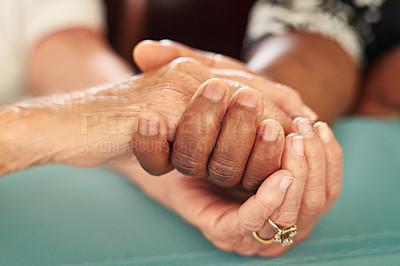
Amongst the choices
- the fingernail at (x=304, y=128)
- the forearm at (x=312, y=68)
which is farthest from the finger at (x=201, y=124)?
the forearm at (x=312, y=68)

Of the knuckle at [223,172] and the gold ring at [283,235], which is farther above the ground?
the knuckle at [223,172]

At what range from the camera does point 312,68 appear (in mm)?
798

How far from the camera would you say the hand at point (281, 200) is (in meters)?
0.46

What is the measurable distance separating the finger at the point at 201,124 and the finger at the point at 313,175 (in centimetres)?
11

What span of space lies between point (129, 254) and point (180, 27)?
1.17 metres

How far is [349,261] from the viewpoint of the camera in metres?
0.50

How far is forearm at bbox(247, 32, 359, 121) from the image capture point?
29.5 inches

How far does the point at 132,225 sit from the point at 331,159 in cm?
29

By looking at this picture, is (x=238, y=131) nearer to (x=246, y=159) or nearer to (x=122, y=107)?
(x=246, y=159)

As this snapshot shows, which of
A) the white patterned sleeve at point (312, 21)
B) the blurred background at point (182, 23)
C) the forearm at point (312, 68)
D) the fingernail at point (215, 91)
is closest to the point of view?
the fingernail at point (215, 91)

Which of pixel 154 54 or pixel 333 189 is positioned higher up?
pixel 154 54

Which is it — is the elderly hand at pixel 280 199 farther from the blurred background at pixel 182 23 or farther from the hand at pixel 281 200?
the blurred background at pixel 182 23

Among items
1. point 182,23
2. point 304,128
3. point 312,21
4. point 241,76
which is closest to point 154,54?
point 241,76

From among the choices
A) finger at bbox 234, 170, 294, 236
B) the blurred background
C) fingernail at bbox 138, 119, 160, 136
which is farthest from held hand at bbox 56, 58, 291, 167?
the blurred background
